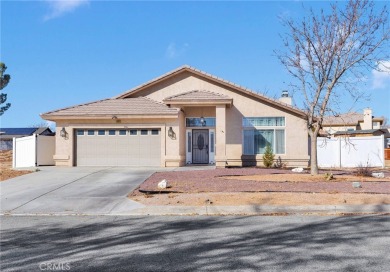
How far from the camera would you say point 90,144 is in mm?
22484

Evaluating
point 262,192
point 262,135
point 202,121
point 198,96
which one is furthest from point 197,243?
point 262,135

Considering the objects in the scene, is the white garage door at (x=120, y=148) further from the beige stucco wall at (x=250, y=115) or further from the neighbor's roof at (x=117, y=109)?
the beige stucco wall at (x=250, y=115)

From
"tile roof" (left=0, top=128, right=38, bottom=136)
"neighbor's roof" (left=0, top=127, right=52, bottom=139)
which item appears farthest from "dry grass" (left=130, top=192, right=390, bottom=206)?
"tile roof" (left=0, top=128, right=38, bottom=136)

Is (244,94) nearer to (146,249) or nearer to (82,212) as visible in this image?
(82,212)

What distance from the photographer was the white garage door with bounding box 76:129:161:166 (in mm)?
22156

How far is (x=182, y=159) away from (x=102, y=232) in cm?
1441

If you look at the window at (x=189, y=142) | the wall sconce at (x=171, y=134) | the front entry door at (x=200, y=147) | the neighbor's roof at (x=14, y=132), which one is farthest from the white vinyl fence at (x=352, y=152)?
the neighbor's roof at (x=14, y=132)

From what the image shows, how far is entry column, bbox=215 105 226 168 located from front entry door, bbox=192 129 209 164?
1.89 metres

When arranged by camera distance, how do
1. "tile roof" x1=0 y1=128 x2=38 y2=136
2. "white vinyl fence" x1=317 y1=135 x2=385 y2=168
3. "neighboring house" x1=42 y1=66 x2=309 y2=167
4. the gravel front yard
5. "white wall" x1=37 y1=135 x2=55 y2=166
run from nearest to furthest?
the gravel front yard → "neighboring house" x1=42 y1=66 x2=309 y2=167 → "white wall" x1=37 y1=135 x2=55 y2=166 → "white vinyl fence" x1=317 y1=135 x2=385 y2=168 → "tile roof" x1=0 y1=128 x2=38 y2=136

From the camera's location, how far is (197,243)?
22.9 ft

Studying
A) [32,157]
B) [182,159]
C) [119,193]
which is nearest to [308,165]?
[182,159]

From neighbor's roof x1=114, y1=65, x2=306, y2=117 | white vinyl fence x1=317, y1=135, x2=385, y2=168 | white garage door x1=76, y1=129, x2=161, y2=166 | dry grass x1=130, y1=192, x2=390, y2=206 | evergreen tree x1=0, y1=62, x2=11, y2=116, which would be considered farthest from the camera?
evergreen tree x1=0, y1=62, x2=11, y2=116

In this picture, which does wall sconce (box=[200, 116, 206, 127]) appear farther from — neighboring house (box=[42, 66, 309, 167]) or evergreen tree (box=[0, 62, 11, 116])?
evergreen tree (box=[0, 62, 11, 116])

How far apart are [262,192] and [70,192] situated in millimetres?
6306
